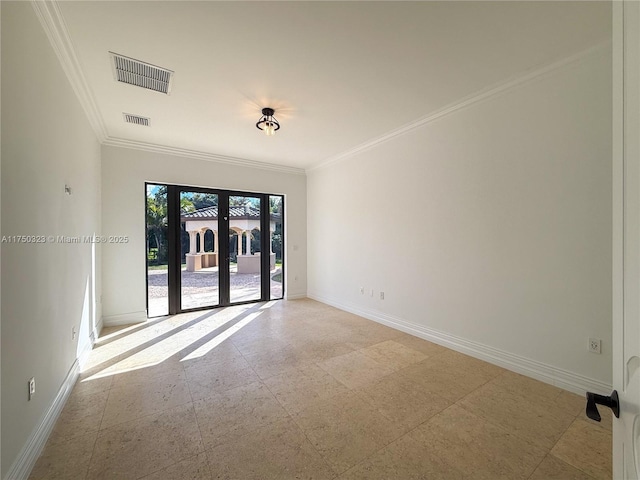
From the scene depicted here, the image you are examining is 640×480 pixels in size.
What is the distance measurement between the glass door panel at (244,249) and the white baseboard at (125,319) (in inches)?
58.7

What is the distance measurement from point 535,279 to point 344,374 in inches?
81.1

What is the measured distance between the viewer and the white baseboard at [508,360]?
2330 mm

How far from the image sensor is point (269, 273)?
584 centimetres

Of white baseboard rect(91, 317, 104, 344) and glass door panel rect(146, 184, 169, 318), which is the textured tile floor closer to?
white baseboard rect(91, 317, 104, 344)

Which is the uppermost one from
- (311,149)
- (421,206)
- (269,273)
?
(311,149)

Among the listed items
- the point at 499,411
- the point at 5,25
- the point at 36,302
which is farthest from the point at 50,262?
the point at 499,411

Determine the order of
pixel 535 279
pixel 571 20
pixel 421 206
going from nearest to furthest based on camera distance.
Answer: pixel 571 20 → pixel 535 279 → pixel 421 206

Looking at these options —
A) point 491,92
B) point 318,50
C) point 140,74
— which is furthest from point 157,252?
point 491,92

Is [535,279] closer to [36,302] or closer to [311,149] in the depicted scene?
[311,149]

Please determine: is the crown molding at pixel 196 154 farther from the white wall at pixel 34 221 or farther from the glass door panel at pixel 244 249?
the white wall at pixel 34 221

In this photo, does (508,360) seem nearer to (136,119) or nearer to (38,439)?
(38,439)

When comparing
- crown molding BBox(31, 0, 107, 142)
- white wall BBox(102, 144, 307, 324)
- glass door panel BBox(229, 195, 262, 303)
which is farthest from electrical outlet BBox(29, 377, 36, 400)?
glass door panel BBox(229, 195, 262, 303)

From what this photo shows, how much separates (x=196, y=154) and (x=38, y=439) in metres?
4.23

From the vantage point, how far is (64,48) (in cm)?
220
